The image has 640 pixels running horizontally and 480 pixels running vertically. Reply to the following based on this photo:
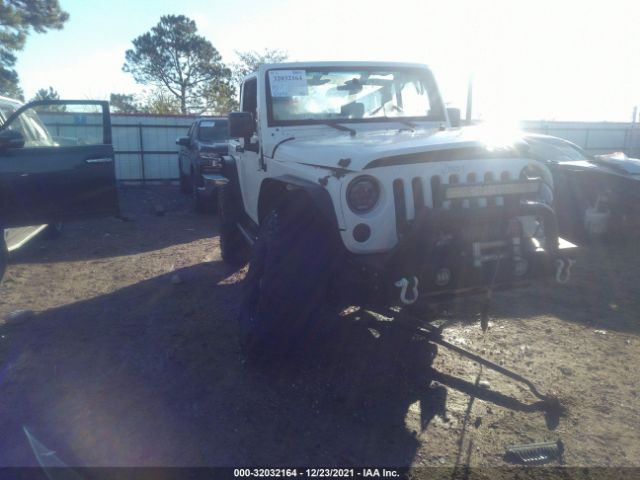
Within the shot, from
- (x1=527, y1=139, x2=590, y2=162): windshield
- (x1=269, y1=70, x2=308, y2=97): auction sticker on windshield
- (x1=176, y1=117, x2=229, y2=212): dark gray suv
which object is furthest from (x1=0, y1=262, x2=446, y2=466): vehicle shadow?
(x1=527, y1=139, x2=590, y2=162): windshield

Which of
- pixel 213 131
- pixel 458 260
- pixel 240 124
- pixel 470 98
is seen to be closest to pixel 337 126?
pixel 240 124

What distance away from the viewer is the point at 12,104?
23.5ft

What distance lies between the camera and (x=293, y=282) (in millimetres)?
3680

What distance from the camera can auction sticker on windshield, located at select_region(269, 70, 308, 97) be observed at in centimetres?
509

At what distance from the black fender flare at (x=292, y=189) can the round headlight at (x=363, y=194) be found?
0.13 m

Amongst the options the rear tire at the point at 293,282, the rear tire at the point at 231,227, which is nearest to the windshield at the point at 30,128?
the rear tire at the point at 231,227

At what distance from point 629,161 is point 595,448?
6.24 meters

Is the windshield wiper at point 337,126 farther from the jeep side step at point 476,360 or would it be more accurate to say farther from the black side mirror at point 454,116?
the jeep side step at point 476,360

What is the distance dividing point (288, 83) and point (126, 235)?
5.17 metres

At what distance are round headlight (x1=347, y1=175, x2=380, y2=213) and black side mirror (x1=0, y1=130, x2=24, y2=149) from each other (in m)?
3.85

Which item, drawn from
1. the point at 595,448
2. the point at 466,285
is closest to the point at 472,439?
the point at 595,448

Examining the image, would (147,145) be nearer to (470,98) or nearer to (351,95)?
(470,98)

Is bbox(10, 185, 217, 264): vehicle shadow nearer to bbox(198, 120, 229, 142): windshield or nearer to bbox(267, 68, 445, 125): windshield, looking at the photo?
bbox(198, 120, 229, 142): windshield

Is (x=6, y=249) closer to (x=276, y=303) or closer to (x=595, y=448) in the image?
(x=276, y=303)
